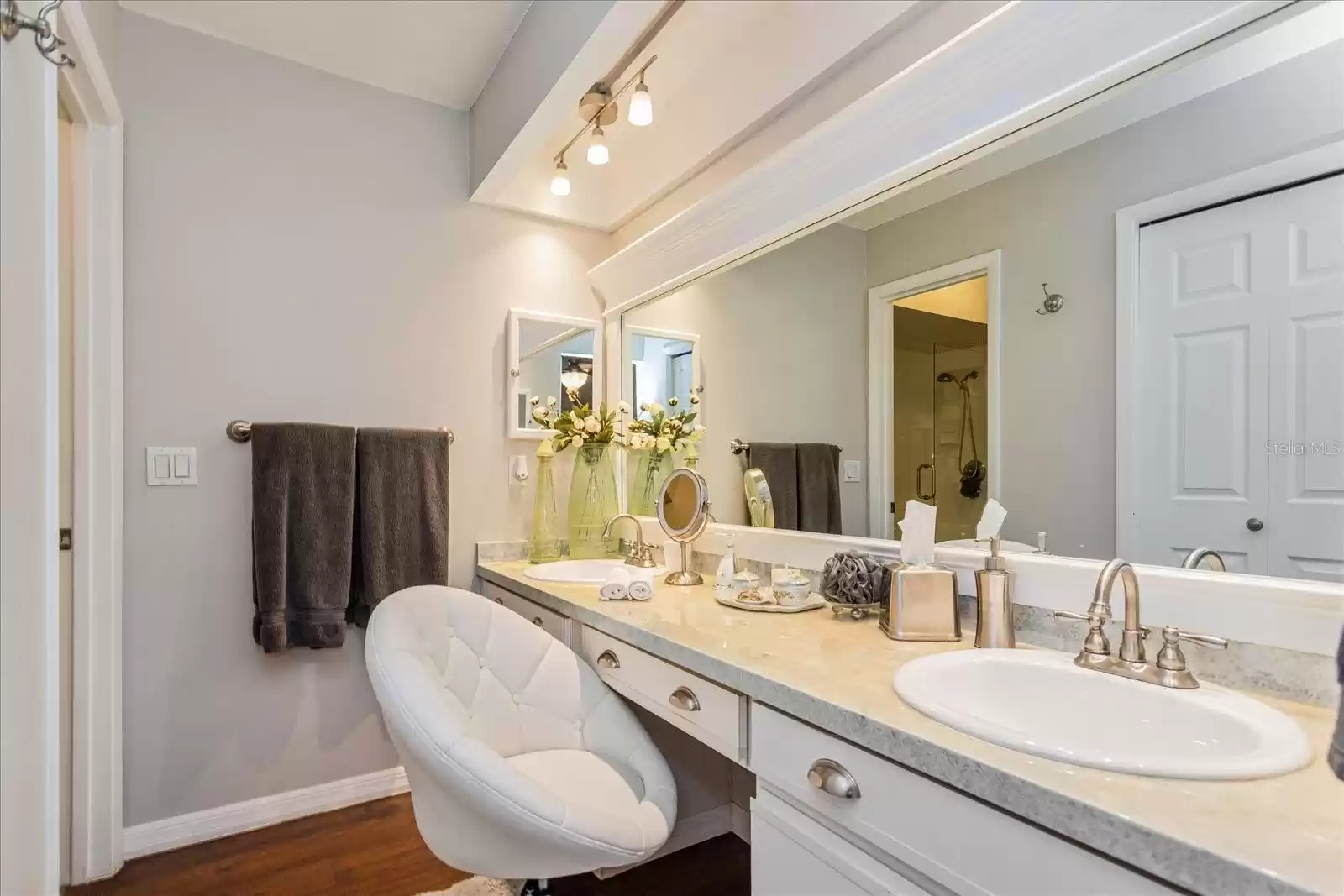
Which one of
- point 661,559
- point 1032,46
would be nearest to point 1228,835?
point 1032,46

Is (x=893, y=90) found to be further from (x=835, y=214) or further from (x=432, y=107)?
(x=432, y=107)

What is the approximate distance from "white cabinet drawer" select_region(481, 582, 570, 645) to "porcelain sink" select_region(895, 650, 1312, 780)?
1023mm

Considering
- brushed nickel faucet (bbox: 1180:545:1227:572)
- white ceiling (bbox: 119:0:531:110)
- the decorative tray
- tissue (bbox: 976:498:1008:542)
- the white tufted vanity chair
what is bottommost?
the white tufted vanity chair

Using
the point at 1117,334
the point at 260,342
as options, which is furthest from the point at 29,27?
the point at 1117,334

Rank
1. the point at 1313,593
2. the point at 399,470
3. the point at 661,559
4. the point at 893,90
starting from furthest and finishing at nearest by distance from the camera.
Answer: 1. the point at 661,559
2. the point at 399,470
3. the point at 893,90
4. the point at 1313,593

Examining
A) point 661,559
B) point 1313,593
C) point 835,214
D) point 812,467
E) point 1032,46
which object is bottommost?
point 661,559

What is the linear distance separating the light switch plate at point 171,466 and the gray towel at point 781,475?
1668 millimetres

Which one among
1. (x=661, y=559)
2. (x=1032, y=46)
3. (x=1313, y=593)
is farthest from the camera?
(x=661, y=559)

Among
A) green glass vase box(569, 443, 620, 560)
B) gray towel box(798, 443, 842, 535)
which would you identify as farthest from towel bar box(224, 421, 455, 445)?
gray towel box(798, 443, 842, 535)

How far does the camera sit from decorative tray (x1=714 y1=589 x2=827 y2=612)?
5.10 feet

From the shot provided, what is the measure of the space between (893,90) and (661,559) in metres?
1.57

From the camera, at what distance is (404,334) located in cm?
233

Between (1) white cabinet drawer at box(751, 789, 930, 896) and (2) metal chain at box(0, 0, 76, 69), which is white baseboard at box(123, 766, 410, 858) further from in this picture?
(2) metal chain at box(0, 0, 76, 69)

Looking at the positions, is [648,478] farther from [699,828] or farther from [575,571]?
[699,828]
